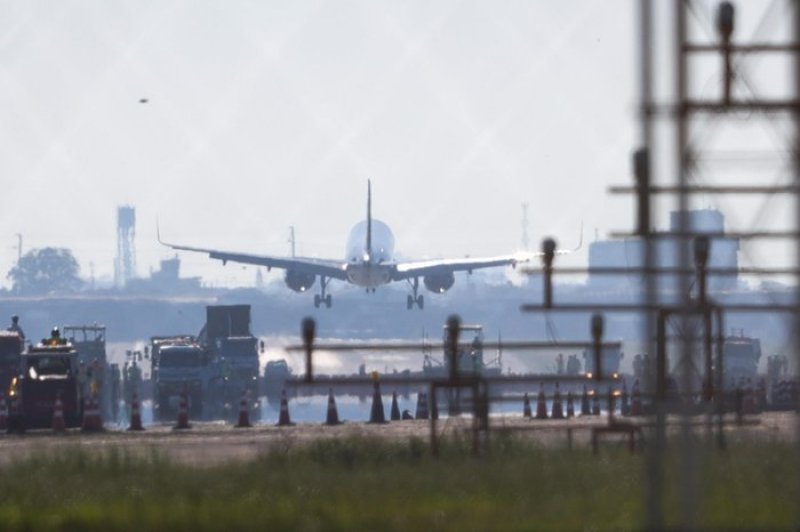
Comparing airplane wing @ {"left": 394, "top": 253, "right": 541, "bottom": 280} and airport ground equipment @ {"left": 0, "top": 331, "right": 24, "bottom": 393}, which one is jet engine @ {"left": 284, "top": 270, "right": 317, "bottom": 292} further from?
airport ground equipment @ {"left": 0, "top": 331, "right": 24, "bottom": 393}

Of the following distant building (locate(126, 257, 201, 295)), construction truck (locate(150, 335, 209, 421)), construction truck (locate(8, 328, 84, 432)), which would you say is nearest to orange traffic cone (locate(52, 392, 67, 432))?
construction truck (locate(8, 328, 84, 432))

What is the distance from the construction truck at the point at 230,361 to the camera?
60.9 meters

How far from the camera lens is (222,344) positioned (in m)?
68.9

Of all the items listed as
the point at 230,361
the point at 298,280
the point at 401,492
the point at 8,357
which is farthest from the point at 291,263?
the point at 401,492

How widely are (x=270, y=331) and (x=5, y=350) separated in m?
67.4

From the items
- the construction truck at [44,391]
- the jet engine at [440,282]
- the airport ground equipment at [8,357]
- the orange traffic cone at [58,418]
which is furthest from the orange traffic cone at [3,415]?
the jet engine at [440,282]

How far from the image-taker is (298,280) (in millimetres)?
91312

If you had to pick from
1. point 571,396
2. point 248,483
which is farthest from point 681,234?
point 571,396

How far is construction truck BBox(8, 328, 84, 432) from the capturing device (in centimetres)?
3959

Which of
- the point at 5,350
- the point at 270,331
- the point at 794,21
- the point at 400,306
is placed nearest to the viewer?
the point at 794,21

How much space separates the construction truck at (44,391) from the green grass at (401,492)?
16.5 metres

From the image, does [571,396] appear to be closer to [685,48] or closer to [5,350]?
[685,48]

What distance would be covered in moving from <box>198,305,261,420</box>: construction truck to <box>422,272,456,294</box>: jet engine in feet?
65.5

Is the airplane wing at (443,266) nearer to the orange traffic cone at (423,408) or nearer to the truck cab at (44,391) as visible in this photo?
the orange traffic cone at (423,408)
